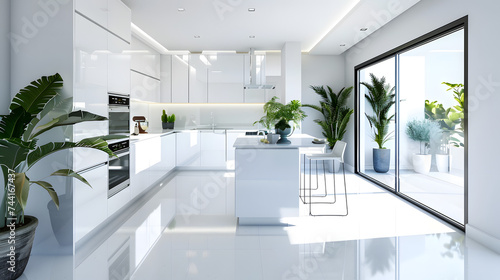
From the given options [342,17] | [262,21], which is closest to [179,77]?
[262,21]

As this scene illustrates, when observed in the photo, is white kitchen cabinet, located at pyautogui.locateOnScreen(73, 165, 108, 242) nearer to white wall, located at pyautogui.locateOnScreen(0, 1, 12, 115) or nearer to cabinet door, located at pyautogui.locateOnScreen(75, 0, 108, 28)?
white wall, located at pyautogui.locateOnScreen(0, 1, 12, 115)

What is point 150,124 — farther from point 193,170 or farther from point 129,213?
point 129,213

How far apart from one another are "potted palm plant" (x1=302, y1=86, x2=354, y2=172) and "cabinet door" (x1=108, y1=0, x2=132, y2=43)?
14.2 feet

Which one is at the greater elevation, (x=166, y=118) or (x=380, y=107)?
(x=380, y=107)

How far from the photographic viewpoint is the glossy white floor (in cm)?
252

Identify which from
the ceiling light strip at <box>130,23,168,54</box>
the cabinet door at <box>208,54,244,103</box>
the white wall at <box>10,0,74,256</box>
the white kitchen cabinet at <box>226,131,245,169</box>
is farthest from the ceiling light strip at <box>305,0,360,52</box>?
the white wall at <box>10,0,74,256</box>

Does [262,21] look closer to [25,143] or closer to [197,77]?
[197,77]

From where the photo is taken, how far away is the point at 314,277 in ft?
7.98

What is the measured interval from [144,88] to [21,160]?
401 centimetres

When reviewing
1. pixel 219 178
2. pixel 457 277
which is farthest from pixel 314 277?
pixel 219 178

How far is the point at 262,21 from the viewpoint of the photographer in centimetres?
518

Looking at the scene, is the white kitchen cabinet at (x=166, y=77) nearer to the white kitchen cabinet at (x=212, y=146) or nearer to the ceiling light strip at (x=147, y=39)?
the ceiling light strip at (x=147, y=39)

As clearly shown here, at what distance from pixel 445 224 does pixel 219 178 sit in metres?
3.99

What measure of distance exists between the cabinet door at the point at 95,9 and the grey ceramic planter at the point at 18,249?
76.8 inches
